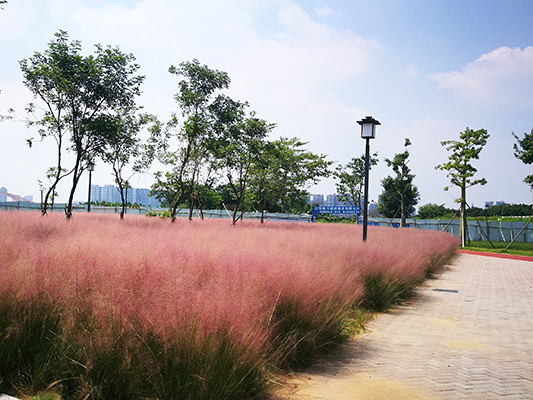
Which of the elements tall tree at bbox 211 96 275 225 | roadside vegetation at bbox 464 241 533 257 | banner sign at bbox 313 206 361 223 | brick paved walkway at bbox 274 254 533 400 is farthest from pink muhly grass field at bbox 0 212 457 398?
banner sign at bbox 313 206 361 223

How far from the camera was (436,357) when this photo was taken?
4703 millimetres

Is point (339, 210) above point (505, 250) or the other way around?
above

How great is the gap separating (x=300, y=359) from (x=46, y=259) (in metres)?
2.92

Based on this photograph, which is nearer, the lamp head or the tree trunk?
the lamp head

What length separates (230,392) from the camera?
2.97 m

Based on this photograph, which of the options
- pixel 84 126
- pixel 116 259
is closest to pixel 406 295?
pixel 116 259

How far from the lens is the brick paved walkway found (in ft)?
12.1

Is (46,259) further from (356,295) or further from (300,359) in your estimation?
(356,295)

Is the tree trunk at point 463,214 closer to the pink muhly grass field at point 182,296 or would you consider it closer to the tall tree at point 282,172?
the tall tree at point 282,172

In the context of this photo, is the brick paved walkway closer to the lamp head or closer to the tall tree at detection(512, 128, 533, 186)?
the lamp head

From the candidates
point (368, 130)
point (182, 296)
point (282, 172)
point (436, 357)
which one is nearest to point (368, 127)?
point (368, 130)

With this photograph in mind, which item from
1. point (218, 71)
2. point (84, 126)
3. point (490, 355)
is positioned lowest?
point (490, 355)

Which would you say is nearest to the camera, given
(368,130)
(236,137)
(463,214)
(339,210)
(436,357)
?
(436,357)

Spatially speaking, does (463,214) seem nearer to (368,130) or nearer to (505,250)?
(505,250)
